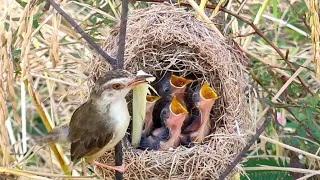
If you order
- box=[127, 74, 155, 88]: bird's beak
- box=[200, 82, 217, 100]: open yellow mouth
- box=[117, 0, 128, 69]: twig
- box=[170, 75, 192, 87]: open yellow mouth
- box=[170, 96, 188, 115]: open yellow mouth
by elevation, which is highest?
box=[117, 0, 128, 69]: twig

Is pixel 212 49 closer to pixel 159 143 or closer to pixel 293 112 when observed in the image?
pixel 159 143

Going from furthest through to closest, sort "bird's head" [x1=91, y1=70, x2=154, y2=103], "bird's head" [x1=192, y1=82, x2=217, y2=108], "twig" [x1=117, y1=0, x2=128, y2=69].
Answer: "bird's head" [x1=192, y1=82, x2=217, y2=108], "bird's head" [x1=91, y1=70, x2=154, y2=103], "twig" [x1=117, y1=0, x2=128, y2=69]

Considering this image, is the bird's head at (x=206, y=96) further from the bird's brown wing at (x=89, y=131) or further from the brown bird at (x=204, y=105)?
the bird's brown wing at (x=89, y=131)

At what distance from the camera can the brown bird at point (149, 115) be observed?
2.51 meters

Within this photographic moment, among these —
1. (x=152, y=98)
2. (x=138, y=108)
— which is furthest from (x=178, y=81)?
(x=138, y=108)

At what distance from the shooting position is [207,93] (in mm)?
2342

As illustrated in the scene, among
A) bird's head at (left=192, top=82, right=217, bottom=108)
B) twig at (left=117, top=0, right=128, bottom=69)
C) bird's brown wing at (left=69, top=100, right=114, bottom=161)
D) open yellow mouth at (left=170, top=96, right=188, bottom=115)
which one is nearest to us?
twig at (left=117, top=0, right=128, bottom=69)

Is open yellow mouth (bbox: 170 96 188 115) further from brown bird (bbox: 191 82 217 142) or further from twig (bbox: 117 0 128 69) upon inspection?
twig (bbox: 117 0 128 69)

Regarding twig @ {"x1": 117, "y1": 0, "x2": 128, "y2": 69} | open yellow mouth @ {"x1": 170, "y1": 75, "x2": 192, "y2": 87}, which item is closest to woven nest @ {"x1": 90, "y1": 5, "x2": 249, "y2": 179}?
open yellow mouth @ {"x1": 170, "y1": 75, "x2": 192, "y2": 87}

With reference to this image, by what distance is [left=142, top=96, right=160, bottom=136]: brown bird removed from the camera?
2.51 metres

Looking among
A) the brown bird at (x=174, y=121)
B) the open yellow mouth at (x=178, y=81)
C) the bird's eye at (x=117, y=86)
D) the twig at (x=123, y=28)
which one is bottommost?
the brown bird at (x=174, y=121)

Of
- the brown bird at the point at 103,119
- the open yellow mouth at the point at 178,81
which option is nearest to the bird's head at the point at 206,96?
the open yellow mouth at the point at 178,81

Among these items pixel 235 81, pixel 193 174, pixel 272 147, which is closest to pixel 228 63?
pixel 235 81

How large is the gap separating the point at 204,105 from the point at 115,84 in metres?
0.46
